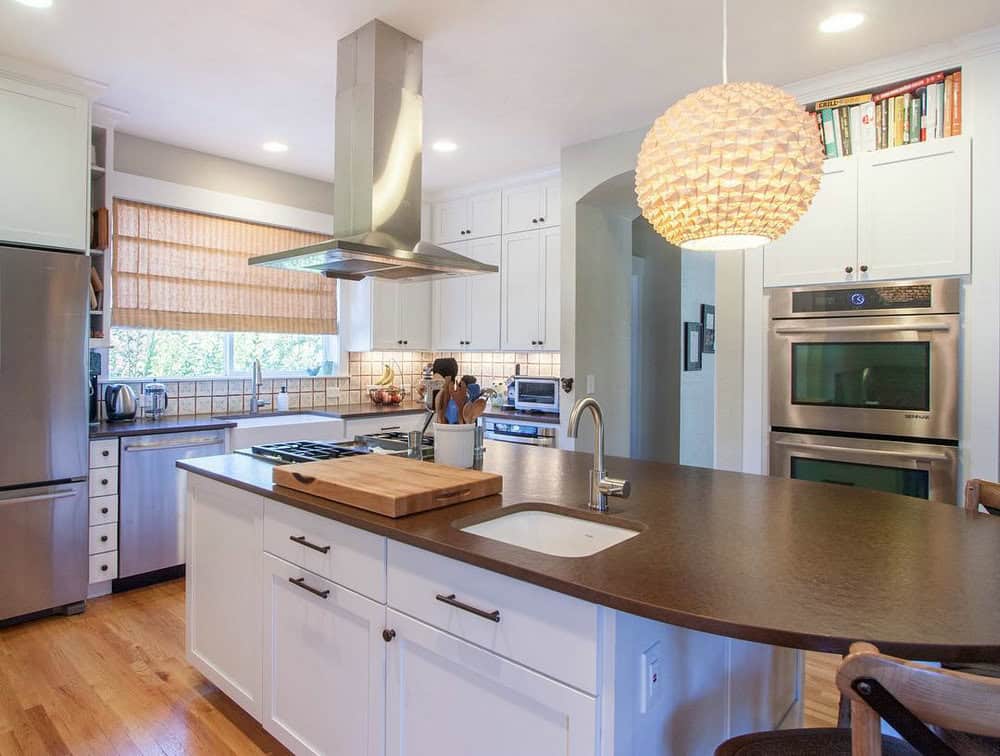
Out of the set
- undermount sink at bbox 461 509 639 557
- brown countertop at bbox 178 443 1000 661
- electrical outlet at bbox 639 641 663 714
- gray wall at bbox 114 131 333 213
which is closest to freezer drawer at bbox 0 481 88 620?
brown countertop at bbox 178 443 1000 661

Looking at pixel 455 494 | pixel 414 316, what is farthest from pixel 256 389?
pixel 455 494

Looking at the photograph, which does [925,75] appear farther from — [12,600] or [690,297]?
[12,600]

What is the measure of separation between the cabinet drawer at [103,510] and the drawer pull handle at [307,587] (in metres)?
2.03

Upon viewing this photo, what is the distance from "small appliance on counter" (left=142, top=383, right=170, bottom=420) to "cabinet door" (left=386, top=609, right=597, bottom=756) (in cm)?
302

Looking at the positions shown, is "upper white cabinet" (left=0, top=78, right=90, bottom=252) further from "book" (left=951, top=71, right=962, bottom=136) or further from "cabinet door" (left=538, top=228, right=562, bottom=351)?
"book" (left=951, top=71, right=962, bottom=136)

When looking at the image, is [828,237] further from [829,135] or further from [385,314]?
[385,314]

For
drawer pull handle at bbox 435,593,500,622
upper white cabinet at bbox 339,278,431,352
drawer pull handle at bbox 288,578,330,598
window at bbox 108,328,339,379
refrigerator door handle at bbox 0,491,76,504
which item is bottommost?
drawer pull handle at bbox 288,578,330,598

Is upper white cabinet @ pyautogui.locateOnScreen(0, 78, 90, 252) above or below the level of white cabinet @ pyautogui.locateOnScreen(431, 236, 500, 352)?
above

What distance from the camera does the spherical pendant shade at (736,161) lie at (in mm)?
1413

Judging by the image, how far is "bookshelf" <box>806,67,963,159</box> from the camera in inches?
106

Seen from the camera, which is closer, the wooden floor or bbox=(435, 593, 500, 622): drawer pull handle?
bbox=(435, 593, 500, 622): drawer pull handle

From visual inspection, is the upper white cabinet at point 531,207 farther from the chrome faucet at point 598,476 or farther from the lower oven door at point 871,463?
→ the chrome faucet at point 598,476

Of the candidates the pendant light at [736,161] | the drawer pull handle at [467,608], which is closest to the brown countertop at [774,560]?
the drawer pull handle at [467,608]

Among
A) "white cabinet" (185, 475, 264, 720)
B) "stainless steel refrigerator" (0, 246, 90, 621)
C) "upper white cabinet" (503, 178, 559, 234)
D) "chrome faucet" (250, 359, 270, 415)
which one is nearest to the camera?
"white cabinet" (185, 475, 264, 720)
